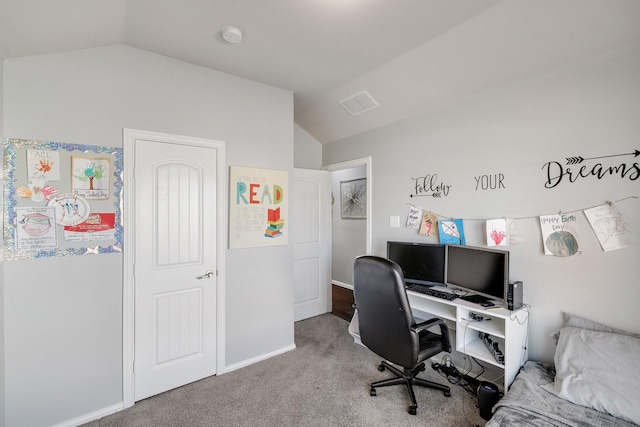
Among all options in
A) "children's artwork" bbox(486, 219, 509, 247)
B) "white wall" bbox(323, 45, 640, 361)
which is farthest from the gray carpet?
"children's artwork" bbox(486, 219, 509, 247)

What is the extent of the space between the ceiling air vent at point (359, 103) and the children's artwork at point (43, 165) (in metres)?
2.59

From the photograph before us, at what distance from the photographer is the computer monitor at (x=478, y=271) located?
2.15 m

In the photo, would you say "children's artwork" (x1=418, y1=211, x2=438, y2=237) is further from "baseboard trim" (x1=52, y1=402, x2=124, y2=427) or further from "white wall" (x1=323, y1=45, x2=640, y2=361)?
"baseboard trim" (x1=52, y1=402, x2=124, y2=427)

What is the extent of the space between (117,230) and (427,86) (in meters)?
2.85

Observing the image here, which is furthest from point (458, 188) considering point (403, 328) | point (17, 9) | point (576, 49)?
point (17, 9)

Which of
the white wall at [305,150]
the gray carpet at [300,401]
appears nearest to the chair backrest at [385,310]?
the gray carpet at [300,401]

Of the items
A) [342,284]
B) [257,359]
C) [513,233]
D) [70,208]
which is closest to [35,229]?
[70,208]

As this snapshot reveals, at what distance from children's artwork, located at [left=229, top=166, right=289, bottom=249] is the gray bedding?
7.03ft

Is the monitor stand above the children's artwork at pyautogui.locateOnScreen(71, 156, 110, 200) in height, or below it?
below

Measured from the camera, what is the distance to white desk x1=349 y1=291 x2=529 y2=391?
2008 millimetres

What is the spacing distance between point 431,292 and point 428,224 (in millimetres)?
695

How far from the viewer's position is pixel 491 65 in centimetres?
222

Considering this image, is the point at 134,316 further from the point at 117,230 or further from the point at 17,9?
the point at 17,9

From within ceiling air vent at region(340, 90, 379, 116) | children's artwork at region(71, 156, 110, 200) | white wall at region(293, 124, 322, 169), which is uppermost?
ceiling air vent at region(340, 90, 379, 116)
